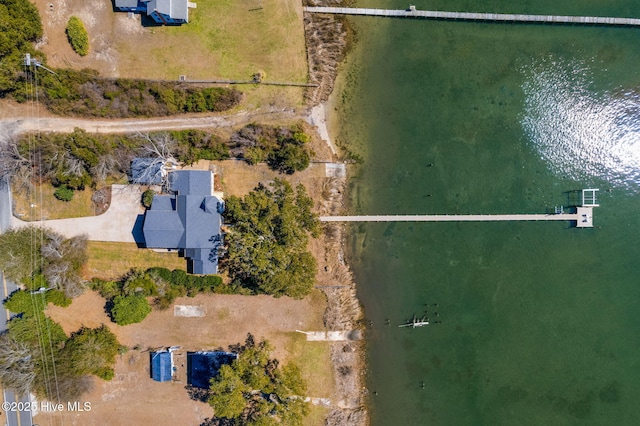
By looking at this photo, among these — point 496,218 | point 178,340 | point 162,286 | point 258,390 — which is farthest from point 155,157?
point 496,218

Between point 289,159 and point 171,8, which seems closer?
point 171,8

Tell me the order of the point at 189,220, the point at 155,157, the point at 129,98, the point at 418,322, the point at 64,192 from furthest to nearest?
the point at 418,322 → the point at 129,98 → the point at 64,192 → the point at 155,157 → the point at 189,220

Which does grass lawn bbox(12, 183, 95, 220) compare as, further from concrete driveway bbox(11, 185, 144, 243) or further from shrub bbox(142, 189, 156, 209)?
shrub bbox(142, 189, 156, 209)

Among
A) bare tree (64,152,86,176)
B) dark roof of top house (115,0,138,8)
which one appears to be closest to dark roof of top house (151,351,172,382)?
bare tree (64,152,86,176)

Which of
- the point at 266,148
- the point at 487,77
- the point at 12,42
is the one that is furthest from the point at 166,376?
the point at 487,77

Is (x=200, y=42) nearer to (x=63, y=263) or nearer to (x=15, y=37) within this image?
(x=15, y=37)
